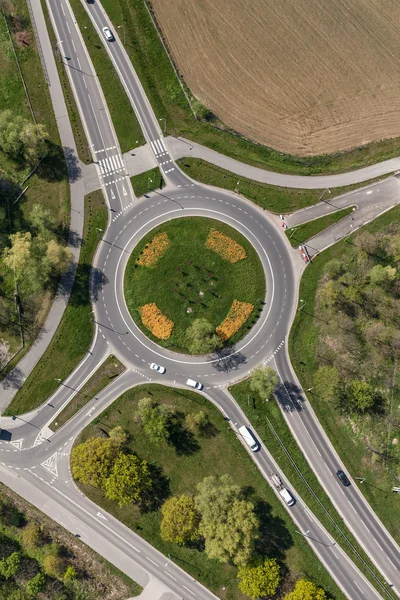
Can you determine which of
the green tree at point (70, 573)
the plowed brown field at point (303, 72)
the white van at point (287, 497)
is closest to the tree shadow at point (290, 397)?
the white van at point (287, 497)

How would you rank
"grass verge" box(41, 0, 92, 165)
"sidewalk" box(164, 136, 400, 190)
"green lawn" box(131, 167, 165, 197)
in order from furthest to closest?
"grass verge" box(41, 0, 92, 165) → "sidewalk" box(164, 136, 400, 190) → "green lawn" box(131, 167, 165, 197)

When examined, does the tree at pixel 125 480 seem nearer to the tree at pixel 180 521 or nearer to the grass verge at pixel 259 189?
the tree at pixel 180 521

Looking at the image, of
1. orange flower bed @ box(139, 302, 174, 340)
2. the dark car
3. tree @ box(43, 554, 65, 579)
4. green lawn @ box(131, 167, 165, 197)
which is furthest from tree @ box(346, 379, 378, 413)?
tree @ box(43, 554, 65, 579)

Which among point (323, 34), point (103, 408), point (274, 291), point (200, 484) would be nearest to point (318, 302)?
Answer: point (274, 291)

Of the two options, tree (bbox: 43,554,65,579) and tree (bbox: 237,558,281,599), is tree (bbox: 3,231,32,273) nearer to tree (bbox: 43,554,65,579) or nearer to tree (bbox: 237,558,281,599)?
tree (bbox: 43,554,65,579)

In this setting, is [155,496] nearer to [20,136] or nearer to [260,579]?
[260,579]

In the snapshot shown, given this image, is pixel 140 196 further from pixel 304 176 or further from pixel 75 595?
pixel 75 595
